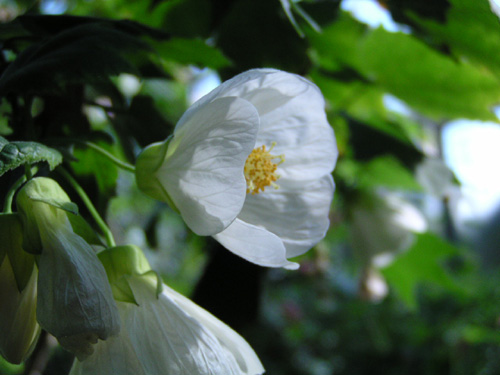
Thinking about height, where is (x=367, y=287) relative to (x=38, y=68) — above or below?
below

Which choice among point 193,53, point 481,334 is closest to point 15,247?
point 193,53

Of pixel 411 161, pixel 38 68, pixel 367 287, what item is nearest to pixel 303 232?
pixel 38 68

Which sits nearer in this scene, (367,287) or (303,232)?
(303,232)

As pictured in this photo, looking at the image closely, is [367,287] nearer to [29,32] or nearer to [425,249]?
[425,249]

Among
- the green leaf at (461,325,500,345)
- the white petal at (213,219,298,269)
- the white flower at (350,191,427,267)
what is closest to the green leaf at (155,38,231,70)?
the white petal at (213,219,298,269)

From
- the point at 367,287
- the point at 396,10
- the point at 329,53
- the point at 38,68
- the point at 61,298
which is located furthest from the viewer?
the point at 367,287

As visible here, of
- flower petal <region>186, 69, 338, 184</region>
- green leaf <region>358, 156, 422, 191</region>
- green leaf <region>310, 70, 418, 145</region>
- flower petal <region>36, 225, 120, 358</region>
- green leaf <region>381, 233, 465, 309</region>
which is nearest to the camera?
flower petal <region>36, 225, 120, 358</region>

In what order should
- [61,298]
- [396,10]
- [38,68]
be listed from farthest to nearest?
1. [396,10]
2. [38,68]
3. [61,298]

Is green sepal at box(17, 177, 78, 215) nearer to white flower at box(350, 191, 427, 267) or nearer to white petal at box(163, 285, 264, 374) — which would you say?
white petal at box(163, 285, 264, 374)

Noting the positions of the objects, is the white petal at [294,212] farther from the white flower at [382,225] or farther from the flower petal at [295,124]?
the white flower at [382,225]
